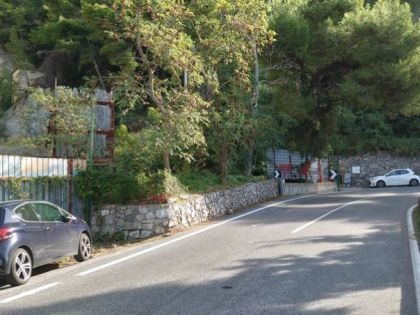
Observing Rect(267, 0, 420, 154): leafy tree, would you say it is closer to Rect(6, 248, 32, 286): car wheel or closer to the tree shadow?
the tree shadow

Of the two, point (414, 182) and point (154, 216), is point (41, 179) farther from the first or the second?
point (414, 182)

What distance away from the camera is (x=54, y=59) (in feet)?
126

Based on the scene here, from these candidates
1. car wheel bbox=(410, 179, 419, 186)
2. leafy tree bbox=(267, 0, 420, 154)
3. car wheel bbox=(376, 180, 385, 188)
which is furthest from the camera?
car wheel bbox=(376, 180, 385, 188)

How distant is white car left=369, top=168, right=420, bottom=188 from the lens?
43750mm

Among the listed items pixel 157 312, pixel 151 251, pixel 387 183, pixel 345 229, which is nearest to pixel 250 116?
pixel 345 229

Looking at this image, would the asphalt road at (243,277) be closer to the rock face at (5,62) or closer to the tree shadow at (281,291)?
the tree shadow at (281,291)

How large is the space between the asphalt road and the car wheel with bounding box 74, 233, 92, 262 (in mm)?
452

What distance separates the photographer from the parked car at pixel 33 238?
936 centimetres

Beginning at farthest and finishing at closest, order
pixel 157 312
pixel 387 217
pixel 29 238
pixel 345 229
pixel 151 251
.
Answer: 1. pixel 387 217
2. pixel 345 229
3. pixel 151 251
4. pixel 29 238
5. pixel 157 312

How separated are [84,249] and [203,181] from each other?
8.57m

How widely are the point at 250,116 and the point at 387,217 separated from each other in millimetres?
8658

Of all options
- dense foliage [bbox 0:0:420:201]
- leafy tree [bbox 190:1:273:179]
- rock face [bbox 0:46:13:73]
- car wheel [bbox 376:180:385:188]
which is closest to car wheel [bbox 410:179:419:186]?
car wheel [bbox 376:180:385:188]

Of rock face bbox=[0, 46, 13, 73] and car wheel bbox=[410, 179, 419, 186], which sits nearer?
rock face bbox=[0, 46, 13, 73]

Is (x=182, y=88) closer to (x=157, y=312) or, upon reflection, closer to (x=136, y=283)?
(x=136, y=283)
